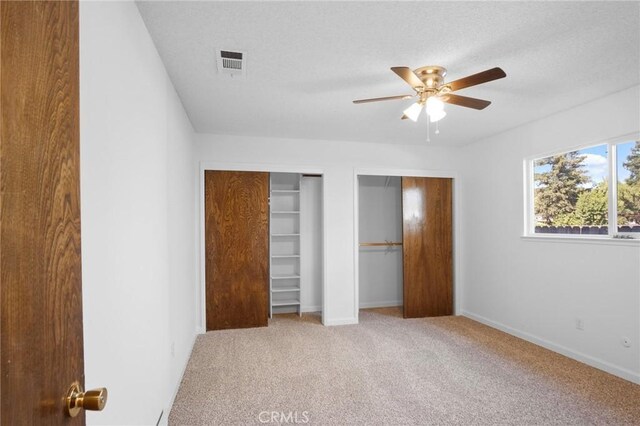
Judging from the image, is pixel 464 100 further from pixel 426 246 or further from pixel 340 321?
pixel 340 321

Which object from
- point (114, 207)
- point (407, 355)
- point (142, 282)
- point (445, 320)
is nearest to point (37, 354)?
point (114, 207)

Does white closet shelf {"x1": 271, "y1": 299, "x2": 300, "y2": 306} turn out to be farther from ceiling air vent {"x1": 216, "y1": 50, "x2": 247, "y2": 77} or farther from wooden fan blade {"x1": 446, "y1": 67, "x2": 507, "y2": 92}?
wooden fan blade {"x1": 446, "y1": 67, "x2": 507, "y2": 92}

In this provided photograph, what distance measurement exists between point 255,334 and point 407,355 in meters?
1.76

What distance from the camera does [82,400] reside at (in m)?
0.72

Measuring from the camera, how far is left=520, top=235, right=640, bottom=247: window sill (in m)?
2.79

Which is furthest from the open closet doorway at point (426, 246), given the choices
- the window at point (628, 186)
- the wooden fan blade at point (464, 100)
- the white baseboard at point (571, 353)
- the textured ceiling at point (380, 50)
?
the wooden fan blade at point (464, 100)

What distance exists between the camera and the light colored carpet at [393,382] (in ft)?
7.58

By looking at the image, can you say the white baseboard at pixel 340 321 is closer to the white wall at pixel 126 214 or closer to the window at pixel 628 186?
the white wall at pixel 126 214

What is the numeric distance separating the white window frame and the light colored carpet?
120 centimetres

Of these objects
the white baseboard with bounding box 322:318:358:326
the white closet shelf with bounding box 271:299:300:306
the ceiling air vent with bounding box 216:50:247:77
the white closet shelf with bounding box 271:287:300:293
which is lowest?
the white baseboard with bounding box 322:318:358:326

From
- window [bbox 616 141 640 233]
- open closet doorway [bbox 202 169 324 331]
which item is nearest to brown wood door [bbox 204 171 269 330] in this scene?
open closet doorway [bbox 202 169 324 331]

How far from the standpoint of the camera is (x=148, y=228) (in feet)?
6.12

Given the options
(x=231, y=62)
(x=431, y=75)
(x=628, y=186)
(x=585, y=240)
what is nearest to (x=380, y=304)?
(x=585, y=240)

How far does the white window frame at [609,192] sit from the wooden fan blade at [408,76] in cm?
206
